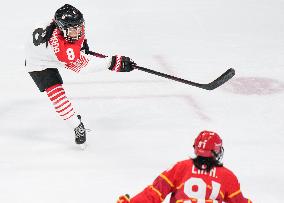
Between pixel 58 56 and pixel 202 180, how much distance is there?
202 cm

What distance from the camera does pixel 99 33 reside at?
7.30 meters

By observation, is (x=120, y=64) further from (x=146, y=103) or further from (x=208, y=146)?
(x=208, y=146)

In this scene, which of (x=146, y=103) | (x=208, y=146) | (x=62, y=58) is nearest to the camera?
(x=208, y=146)

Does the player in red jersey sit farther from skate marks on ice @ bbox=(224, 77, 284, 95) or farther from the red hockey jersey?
skate marks on ice @ bbox=(224, 77, 284, 95)

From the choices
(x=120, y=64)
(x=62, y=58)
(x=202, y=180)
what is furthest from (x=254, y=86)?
(x=202, y=180)

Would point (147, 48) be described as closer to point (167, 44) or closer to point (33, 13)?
point (167, 44)

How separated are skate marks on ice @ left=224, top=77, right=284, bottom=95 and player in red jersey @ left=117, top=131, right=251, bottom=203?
306 cm

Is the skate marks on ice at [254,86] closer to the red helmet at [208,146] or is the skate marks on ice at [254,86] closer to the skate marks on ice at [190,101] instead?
the skate marks on ice at [190,101]

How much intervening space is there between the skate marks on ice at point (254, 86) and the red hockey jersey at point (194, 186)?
3052 mm

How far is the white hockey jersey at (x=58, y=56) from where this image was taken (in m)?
4.36

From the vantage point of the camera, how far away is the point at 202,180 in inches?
104

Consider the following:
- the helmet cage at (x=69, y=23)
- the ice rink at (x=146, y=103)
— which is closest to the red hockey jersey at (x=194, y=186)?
the ice rink at (x=146, y=103)

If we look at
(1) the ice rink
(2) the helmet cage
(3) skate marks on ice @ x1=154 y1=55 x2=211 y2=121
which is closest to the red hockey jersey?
(1) the ice rink

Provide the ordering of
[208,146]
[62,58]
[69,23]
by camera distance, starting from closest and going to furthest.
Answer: [208,146] → [69,23] → [62,58]
